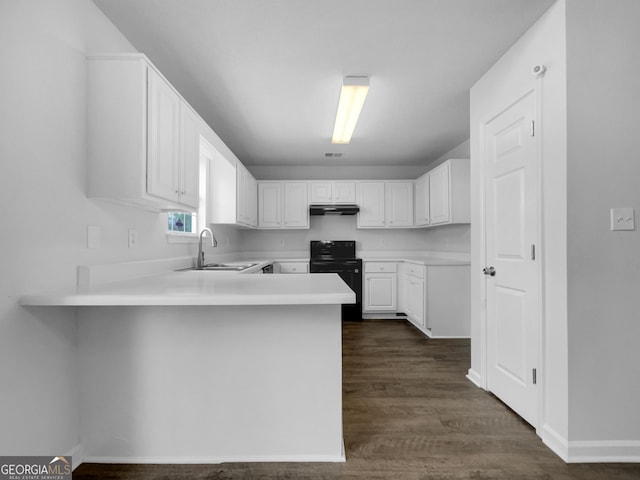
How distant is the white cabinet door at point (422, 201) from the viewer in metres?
4.90

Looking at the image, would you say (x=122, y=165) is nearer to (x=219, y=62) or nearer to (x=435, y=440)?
(x=219, y=62)

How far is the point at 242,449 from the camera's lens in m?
1.74

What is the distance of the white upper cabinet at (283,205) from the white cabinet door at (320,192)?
9 centimetres

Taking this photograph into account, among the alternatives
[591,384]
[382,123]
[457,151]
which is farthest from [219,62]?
[457,151]

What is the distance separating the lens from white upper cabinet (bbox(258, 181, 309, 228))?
5.31 meters

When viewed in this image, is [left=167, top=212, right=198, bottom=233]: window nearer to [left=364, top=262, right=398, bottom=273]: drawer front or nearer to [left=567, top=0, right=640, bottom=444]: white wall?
[left=364, top=262, right=398, bottom=273]: drawer front

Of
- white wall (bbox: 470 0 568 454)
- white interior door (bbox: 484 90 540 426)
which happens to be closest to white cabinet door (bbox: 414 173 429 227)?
white interior door (bbox: 484 90 540 426)

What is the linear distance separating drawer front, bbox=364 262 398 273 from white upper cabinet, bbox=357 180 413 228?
0.64 metres

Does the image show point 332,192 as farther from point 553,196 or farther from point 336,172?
point 553,196

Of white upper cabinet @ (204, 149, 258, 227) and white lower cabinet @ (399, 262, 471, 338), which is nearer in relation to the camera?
white upper cabinet @ (204, 149, 258, 227)

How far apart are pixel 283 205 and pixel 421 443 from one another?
13.2 feet

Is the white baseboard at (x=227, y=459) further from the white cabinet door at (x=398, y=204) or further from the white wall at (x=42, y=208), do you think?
the white cabinet door at (x=398, y=204)

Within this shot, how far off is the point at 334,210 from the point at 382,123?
1.79 meters

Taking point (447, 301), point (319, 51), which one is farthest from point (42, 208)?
point (447, 301)
